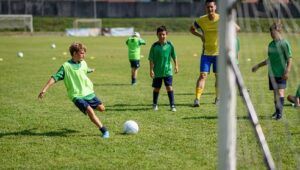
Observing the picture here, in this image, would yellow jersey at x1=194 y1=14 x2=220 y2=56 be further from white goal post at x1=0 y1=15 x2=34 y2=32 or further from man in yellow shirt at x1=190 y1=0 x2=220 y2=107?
white goal post at x1=0 y1=15 x2=34 y2=32

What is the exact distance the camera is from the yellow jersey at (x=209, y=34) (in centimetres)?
1064

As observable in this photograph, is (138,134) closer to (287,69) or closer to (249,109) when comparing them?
(287,69)

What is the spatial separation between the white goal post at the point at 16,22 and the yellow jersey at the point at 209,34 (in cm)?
4012

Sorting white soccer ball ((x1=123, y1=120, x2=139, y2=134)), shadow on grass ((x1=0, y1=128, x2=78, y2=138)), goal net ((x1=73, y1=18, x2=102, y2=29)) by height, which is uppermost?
white soccer ball ((x1=123, y1=120, x2=139, y2=134))

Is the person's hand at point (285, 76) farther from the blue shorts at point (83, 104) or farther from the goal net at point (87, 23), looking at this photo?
the goal net at point (87, 23)

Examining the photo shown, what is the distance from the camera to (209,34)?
10688mm

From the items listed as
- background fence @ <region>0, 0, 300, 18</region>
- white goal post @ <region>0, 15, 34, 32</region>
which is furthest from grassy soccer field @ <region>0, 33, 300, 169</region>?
background fence @ <region>0, 0, 300, 18</region>

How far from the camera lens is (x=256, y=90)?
12.5m

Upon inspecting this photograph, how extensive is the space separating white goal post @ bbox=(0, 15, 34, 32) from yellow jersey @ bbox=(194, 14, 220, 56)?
40.1 meters


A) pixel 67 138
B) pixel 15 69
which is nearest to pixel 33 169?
pixel 67 138

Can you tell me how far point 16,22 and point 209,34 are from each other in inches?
1615

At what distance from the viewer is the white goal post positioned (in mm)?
48625

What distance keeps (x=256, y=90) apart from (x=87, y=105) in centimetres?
599

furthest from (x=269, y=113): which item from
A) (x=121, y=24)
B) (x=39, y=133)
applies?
(x=121, y=24)
